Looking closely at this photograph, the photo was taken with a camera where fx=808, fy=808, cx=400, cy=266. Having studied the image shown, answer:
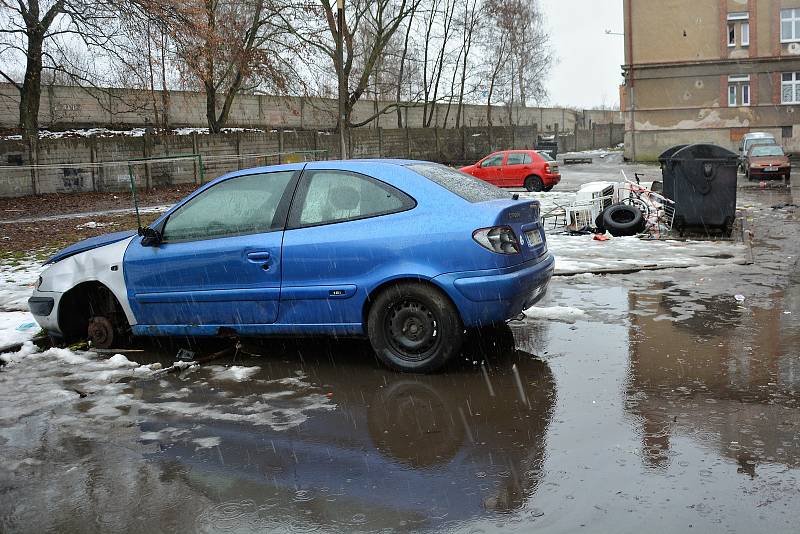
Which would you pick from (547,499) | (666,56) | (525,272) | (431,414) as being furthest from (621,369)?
(666,56)

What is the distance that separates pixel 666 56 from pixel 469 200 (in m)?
50.2

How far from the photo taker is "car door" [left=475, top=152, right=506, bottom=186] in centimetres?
3039

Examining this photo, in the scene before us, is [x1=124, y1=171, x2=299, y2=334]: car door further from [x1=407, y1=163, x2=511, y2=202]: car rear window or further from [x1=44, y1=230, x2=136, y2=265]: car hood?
[x1=407, y1=163, x2=511, y2=202]: car rear window

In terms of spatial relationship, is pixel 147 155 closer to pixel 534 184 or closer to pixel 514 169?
pixel 514 169

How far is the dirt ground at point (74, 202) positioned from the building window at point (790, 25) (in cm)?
4165

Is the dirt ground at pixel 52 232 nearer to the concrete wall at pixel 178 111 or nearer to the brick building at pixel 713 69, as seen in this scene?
the concrete wall at pixel 178 111

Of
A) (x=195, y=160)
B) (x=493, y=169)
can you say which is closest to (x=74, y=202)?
(x=195, y=160)

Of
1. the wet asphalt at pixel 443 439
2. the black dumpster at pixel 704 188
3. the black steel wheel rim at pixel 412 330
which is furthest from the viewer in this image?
the black dumpster at pixel 704 188

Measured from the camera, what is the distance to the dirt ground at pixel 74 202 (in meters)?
22.1

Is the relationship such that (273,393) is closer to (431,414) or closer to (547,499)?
(431,414)

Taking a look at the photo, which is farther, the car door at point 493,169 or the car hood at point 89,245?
the car door at point 493,169

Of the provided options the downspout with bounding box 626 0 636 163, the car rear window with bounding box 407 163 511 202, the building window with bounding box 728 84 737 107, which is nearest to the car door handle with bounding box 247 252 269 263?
the car rear window with bounding box 407 163 511 202

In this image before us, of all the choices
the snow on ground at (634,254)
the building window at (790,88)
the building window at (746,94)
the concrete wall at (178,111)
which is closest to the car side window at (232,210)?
the snow on ground at (634,254)

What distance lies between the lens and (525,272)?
Answer: 6.16 m
